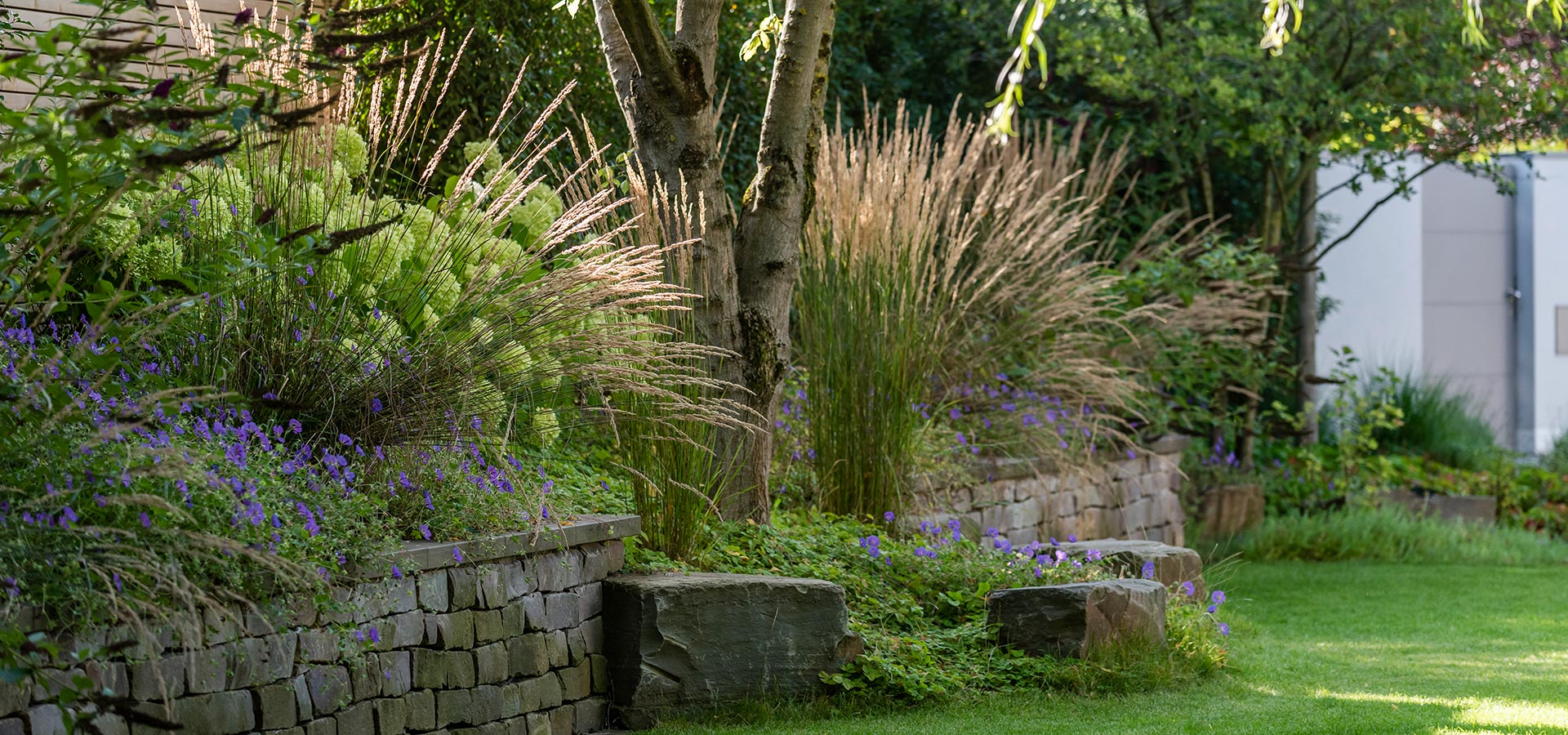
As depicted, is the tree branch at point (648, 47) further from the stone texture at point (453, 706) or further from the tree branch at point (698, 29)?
the stone texture at point (453, 706)

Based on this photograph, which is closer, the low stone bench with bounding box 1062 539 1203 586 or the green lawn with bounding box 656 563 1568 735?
the green lawn with bounding box 656 563 1568 735

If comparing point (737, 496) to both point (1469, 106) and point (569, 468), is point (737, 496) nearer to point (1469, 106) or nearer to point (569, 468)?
point (569, 468)

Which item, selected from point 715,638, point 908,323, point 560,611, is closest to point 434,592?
point 560,611

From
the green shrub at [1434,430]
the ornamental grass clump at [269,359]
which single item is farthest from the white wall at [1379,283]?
the ornamental grass clump at [269,359]

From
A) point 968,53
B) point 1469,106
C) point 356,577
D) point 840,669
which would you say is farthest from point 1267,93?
point 356,577

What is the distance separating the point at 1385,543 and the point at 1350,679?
340cm

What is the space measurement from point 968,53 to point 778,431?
3871 mm

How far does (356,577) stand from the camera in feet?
9.23

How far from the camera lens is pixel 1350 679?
4.04 metres

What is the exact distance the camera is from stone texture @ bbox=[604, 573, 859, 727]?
346 cm

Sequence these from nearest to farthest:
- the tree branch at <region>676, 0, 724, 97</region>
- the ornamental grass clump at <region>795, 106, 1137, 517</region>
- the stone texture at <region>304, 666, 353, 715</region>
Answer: the stone texture at <region>304, 666, 353, 715</region>
the tree branch at <region>676, 0, 724, 97</region>
the ornamental grass clump at <region>795, 106, 1137, 517</region>

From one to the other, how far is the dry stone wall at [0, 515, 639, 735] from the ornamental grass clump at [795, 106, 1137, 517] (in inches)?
46.2

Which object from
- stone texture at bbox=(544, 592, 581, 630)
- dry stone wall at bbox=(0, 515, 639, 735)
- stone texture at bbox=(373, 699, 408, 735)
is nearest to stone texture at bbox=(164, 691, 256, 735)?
dry stone wall at bbox=(0, 515, 639, 735)

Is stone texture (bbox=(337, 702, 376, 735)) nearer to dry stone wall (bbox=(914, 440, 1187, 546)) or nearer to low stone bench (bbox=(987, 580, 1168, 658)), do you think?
low stone bench (bbox=(987, 580, 1168, 658))
